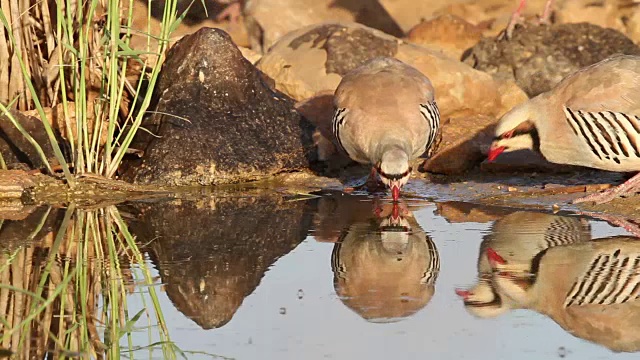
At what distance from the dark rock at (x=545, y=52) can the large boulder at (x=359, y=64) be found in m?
1.30

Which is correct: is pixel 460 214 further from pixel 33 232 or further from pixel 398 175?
pixel 33 232

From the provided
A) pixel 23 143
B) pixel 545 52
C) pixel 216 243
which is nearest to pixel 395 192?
pixel 216 243

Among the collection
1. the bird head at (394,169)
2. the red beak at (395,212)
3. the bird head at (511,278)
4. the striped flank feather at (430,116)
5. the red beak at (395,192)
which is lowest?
the bird head at (511,278)

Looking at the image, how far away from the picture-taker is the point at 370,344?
5.11 meters

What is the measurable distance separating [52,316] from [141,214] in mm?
2717

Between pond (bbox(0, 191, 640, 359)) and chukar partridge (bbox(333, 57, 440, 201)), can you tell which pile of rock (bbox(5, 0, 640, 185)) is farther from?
pond (bbox(0, 191, 640, 359))

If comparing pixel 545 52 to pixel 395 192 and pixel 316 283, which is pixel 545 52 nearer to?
pixel 395 192

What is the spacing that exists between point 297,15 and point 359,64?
3353 millimetres

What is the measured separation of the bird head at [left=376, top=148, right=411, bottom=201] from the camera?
329 inches

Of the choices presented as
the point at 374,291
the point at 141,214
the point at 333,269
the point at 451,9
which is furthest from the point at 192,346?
the point at 451,9

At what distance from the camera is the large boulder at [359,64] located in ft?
37.3

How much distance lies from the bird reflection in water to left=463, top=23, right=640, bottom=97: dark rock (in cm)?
549

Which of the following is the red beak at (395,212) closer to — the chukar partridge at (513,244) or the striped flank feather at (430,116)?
the chukar partridge at (513,244)

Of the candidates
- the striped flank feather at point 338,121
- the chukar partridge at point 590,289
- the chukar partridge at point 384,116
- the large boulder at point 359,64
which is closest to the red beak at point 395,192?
the chukar partridge at point 384,116
